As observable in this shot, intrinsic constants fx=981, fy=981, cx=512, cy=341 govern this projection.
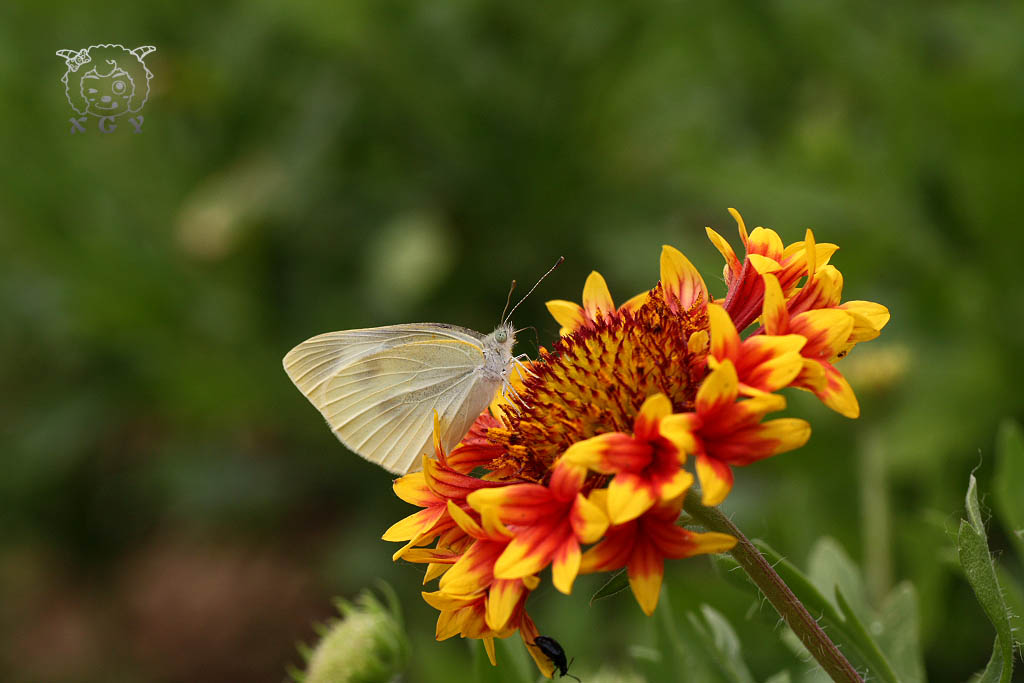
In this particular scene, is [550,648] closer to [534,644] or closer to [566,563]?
[534,644]

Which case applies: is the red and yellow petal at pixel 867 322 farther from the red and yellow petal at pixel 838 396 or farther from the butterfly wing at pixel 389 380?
the butterfly wing at pixel 389 380

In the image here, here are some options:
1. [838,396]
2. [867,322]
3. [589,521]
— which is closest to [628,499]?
[589,521]

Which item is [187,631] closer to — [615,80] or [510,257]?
[510,257]

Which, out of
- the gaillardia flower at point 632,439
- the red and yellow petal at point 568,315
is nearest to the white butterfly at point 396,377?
the red and yellow petal at point 568,315

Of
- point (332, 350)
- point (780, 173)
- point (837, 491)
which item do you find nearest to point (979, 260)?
point (780, 173)

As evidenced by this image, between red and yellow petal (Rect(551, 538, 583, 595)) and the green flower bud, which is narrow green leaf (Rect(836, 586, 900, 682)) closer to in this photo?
red and yellow petal (Rect(551, 538, 583, 595))

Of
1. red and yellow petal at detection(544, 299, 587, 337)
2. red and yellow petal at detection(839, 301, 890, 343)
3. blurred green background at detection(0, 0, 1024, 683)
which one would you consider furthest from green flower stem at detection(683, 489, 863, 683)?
blurred green background at detection(0, 0, 1024, 683)

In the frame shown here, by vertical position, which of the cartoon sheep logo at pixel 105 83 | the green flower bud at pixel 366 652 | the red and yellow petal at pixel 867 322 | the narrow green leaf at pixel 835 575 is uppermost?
the cartoon sheep logo at pixel 105 83
